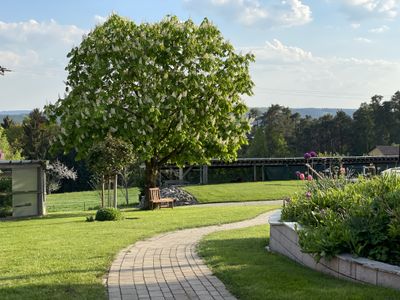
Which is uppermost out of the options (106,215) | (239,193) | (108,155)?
(108,155)

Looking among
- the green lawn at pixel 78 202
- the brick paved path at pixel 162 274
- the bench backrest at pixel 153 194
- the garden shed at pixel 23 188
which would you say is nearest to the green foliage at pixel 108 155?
the garden shed at pixel 23 188

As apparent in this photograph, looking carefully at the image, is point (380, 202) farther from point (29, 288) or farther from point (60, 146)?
point (60, 146)

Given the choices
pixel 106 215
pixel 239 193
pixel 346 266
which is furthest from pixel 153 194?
pixel 346 266

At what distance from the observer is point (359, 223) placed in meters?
6.07

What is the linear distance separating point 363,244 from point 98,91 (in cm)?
1555

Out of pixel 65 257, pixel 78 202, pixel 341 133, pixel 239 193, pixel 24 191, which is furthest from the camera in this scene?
pixel 341 133

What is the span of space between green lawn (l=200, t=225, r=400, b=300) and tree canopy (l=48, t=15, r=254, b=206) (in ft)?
36.9

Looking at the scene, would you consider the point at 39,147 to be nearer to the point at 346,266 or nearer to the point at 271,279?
the point at 271,279

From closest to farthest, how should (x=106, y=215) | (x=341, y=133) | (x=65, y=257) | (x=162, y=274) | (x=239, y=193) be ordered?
(x=162, y=274) → (x=65, y=257) → (x=106, y=215) → (x=239, y=193) → (x=341, y=133)

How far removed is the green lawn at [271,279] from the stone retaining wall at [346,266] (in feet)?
0.35

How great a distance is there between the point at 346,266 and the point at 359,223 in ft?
2.10

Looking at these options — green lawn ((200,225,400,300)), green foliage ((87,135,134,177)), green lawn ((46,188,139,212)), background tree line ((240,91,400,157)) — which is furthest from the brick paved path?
background tree line ((240,91,400,157))

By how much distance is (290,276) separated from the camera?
5977 millimetres

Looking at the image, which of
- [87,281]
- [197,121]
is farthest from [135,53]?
[87,281]
